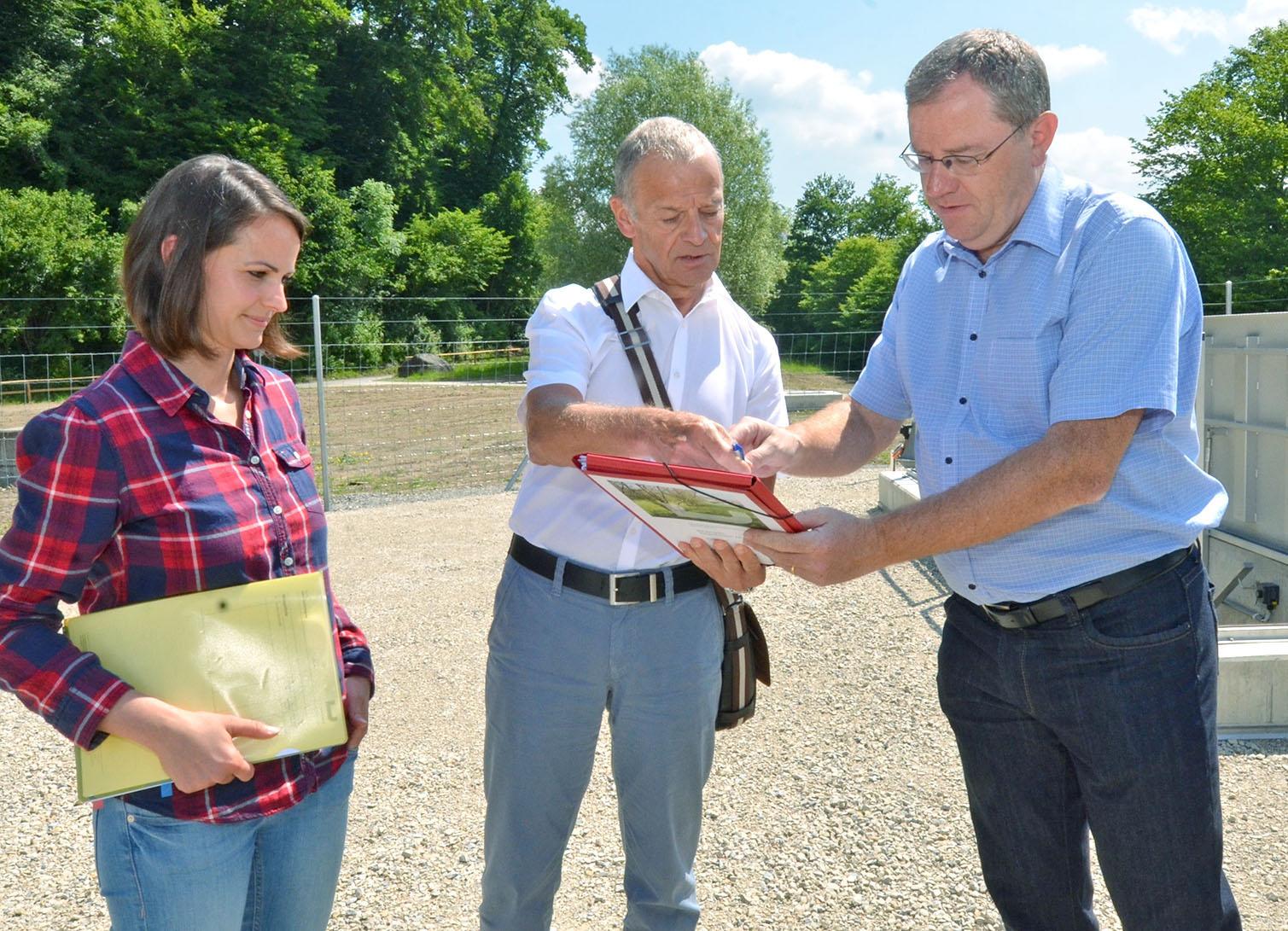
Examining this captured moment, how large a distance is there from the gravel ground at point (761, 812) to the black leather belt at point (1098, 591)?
62.3 inches

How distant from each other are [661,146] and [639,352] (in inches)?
20.1

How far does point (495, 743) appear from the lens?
2.68m

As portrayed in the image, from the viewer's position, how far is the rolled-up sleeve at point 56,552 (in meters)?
1.68

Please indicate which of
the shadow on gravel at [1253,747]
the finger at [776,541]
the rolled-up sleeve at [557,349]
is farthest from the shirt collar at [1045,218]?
the shadow on gravel at [1253,747]

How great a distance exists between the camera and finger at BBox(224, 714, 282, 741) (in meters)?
1.76

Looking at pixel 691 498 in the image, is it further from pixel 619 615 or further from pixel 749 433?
pixel 619 615

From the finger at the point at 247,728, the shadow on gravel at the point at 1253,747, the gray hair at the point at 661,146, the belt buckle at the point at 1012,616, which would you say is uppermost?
the gray hair at the point at 661,146

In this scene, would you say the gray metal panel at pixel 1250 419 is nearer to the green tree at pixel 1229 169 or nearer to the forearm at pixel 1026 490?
the forearm at pixel 1026 490

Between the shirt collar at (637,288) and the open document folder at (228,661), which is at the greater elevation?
the shirt collar at (637,288)

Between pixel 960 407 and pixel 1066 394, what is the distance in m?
0.29

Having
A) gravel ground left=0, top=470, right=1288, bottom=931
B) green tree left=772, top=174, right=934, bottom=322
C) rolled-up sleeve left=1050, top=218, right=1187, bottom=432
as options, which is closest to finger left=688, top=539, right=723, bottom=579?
rolled-up sleeve left=1050, top=218, right=1187, bottom=432

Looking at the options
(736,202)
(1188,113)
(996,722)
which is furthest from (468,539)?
(1188,113)

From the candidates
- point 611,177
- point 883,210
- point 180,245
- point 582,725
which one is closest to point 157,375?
point 180,245

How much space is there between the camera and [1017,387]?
214 centimetres
